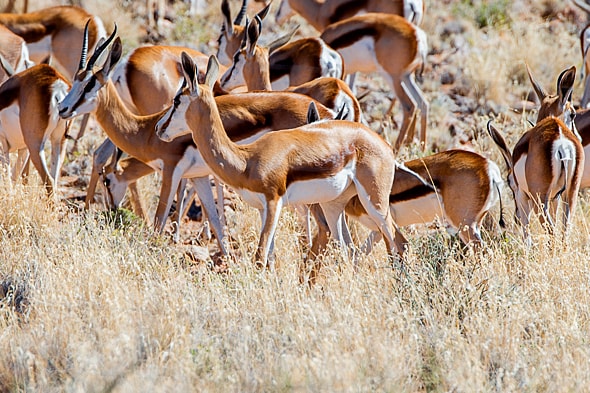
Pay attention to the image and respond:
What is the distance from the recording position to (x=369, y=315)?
6316 mm

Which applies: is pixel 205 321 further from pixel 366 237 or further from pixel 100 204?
pixel 100 204

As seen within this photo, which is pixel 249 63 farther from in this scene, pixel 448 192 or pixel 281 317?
pixel 281 317

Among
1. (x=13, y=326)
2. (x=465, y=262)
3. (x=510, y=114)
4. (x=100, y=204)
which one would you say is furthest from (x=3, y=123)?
(x=510, y=114)

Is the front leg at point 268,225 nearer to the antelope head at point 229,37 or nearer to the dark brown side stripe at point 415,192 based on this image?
the dark brown side stripe at point 415,192

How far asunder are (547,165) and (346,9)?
21.1ft

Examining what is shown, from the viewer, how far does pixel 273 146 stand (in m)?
7.01

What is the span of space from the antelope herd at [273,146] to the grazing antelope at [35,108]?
12mm

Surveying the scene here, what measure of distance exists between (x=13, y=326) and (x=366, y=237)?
383cm

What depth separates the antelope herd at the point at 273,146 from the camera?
7043mm

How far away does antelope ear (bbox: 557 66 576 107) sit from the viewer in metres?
8.45

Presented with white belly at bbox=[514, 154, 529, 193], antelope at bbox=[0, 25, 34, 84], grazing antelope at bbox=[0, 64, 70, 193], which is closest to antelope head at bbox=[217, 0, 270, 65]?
antelope at bbox=[0, 25, 34, 84]

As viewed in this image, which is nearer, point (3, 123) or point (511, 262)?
point (511, 262)

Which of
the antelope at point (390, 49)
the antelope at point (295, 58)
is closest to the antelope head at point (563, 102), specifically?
the antelope at point (295, 58)

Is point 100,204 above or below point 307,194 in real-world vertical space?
below
